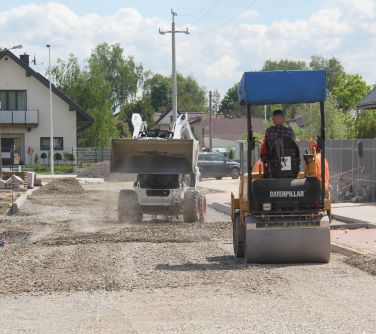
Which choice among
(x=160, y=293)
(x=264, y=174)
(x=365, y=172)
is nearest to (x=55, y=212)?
(x=365, y=172)

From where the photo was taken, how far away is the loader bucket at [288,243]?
12.9m

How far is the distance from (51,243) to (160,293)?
21.5 feet

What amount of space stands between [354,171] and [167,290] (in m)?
18.5

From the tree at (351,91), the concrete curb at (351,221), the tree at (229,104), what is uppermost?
the tree at (229,104)

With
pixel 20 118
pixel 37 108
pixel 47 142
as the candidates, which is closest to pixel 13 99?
pixel 20 118

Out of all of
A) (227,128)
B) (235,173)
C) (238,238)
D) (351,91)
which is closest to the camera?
(238,238)

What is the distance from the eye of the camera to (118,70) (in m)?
125

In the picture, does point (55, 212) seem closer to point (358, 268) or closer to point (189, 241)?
point (189, 241)

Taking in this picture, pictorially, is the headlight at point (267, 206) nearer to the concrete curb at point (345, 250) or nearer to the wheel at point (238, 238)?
the wheel at point (238, 238)

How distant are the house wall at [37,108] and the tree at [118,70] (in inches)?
2093

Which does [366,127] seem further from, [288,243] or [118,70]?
[118,70]

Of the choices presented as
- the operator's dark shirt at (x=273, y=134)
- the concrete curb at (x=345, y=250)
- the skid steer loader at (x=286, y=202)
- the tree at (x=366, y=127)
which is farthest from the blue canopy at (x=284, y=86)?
the tree at (x=366, y=127)

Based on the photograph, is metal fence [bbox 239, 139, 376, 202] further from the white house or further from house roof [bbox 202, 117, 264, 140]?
house roof [bbox 202, 117, 264, 140]

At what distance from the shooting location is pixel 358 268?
12.6 meters
